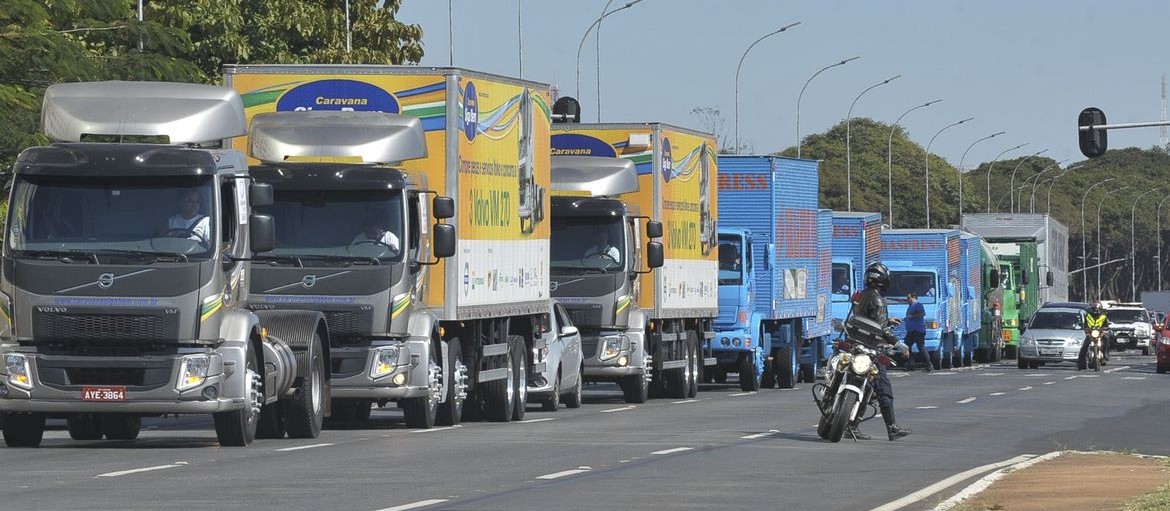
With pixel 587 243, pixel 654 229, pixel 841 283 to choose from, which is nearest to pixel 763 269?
pixel 654 229

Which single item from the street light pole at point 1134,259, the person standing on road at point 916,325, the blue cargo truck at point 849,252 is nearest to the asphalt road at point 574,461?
the blue cargo truck at point 849,252

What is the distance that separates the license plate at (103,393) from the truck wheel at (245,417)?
1.07 meters

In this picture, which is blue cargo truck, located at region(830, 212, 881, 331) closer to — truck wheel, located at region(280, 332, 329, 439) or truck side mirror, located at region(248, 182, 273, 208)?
truck wheel, located at region(280, 332, 329, 439)

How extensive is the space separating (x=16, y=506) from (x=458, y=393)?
35.4 ft

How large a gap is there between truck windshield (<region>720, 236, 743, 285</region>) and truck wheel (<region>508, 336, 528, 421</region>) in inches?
427

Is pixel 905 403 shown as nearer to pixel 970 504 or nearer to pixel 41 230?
pixel 41 230

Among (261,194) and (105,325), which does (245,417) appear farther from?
(261,194)

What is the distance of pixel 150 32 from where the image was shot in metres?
33.0

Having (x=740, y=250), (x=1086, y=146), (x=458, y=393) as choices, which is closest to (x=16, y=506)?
(x=458, y=393)

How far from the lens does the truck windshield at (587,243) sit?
30.0 meters

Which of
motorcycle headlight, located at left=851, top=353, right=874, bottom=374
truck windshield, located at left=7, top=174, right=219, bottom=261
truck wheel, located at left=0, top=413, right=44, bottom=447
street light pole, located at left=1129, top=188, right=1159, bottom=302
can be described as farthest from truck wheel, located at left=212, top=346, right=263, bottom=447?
→ street light pole, located at left=1129, top=188, right=1159, bottom=302

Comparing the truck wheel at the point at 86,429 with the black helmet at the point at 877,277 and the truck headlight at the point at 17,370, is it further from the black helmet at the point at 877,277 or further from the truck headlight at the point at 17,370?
the black helmet at the point at 877,277

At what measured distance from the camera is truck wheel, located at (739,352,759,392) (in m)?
36.8

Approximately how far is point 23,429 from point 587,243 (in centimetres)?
1110
